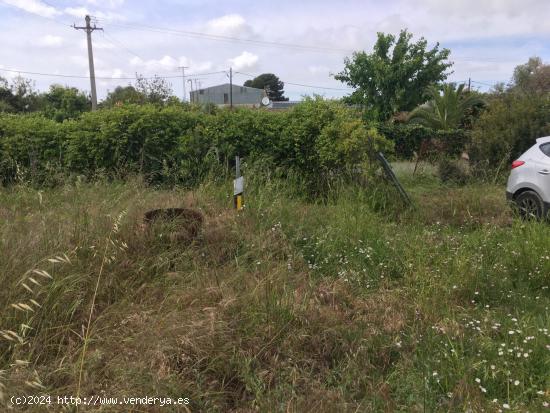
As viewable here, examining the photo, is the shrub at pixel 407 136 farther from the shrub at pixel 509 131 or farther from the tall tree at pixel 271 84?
the tall tree at pixel 271 84

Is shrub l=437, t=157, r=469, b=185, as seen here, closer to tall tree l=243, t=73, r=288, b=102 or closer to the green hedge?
the green hedge

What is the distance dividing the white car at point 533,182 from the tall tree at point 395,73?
16164 mm

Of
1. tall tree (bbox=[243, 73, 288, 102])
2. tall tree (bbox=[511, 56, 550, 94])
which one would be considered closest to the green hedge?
tall tree (bbox=[511, 56, 550, 94])

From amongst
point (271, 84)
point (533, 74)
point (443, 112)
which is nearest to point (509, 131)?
point (443, 112)

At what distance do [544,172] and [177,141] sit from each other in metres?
5.94

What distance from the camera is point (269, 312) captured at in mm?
3426

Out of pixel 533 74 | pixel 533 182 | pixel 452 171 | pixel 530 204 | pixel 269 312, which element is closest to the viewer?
pixel 269 312

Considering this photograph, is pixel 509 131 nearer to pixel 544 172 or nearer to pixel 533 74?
pixel 544 172

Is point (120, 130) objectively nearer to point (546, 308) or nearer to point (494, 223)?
point (494, 223)

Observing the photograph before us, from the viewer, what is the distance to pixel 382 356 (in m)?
3.31

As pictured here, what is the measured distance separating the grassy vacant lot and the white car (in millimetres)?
1446

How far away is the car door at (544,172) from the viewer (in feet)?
22.6

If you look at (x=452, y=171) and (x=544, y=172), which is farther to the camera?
(x=452, y=171)

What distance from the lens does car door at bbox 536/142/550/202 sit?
6.88m
